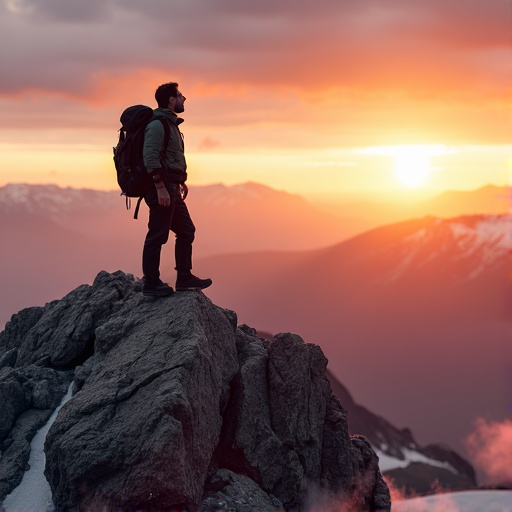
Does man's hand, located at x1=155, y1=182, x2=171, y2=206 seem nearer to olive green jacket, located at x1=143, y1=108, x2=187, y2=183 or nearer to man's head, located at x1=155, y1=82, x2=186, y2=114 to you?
olive green jacket, located at x1=143, y1=108, x2=187, y2=183

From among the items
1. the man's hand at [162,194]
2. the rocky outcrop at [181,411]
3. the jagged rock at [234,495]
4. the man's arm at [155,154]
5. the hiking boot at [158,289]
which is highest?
the man's arm at [155,154]

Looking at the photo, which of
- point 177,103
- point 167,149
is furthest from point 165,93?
point 167,149

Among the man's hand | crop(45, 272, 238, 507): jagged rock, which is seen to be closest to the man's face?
the man's hand

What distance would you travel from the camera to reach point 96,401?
1334cm


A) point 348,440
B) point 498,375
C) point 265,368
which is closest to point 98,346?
point 265,368

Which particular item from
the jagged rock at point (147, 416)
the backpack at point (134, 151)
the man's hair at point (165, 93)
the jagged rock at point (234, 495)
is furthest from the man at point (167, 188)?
the jagged rock at point (234, 495)

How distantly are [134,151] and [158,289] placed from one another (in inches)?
129

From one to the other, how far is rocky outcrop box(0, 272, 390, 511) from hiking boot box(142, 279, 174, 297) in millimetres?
182

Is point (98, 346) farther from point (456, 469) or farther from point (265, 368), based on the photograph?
point (456, 469)

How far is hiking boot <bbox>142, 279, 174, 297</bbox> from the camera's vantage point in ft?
51.7

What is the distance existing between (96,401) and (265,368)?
477 centimetres

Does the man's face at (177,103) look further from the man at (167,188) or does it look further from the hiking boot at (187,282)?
the hiking boot at (187,282)

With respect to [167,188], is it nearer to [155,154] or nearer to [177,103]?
[155,154]

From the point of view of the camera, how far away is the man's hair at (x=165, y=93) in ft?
47.5
